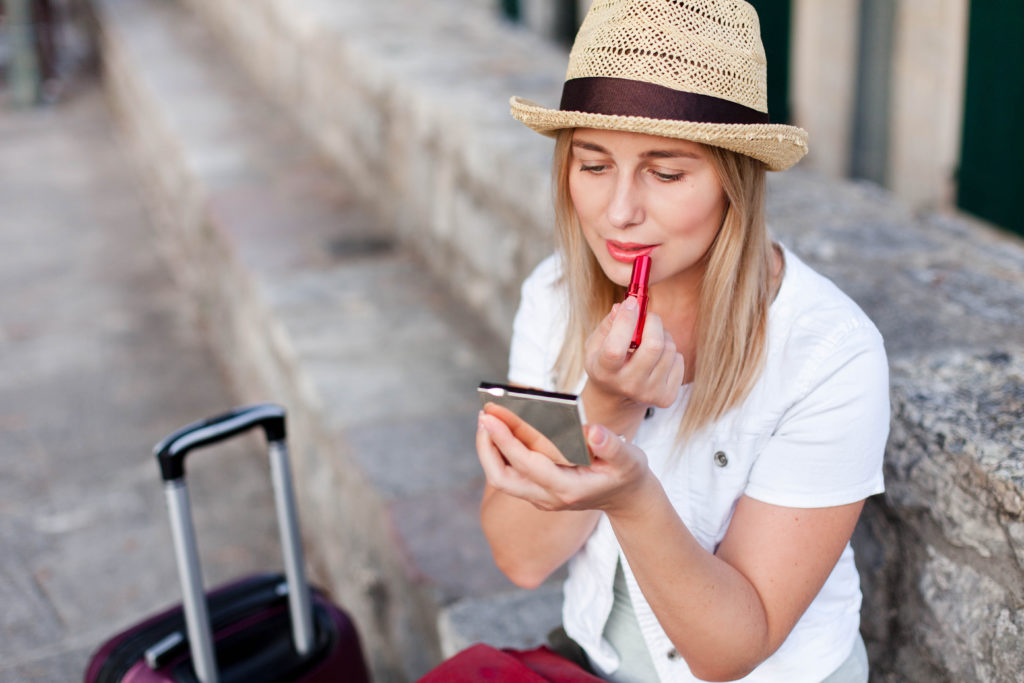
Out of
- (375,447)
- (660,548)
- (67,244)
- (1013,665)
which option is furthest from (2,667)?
(67,244)

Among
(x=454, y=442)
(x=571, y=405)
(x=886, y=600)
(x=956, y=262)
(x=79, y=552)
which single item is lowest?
(x=79, y=552)

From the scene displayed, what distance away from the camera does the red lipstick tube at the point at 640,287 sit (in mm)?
1262

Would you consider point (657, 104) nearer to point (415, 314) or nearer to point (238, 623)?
point (238, 623)

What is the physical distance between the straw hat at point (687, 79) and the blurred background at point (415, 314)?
59 cm

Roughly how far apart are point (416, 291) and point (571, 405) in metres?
2.76

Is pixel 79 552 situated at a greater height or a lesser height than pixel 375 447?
lesser

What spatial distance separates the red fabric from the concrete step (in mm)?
585

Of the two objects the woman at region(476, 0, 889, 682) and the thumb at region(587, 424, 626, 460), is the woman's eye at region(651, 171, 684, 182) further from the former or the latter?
the thumb at region(587, 424, 626, 460)

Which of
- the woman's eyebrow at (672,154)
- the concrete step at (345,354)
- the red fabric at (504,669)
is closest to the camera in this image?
the woman's eyebrow at (672,154)

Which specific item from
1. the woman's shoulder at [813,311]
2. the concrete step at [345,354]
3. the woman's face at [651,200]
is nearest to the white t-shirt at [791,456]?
the woman's shoulder at [813,311]

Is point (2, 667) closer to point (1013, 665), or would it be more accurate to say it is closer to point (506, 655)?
point (506, 655)

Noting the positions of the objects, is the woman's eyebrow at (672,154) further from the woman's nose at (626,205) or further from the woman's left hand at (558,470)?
the woman's left hand at (558,470)

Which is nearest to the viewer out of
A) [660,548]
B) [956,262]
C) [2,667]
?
[660,548]

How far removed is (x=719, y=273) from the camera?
147 centimetres
